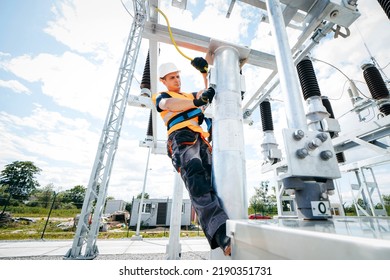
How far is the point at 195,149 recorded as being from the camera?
184cm

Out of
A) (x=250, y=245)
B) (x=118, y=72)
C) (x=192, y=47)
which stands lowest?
(x=250, y=245)

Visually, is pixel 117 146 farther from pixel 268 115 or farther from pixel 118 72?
pixel 268 115

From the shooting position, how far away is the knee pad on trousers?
57.9 inches

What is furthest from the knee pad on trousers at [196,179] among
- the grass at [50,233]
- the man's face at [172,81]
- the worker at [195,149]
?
the grass at [50,233]

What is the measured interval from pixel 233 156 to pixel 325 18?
169 centimetres

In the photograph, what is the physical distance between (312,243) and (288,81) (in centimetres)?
110

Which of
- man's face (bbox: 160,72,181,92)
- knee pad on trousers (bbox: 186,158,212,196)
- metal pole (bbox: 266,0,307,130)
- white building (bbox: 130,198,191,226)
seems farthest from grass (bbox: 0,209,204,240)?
metal pole (bbox: 266,0,307,130)

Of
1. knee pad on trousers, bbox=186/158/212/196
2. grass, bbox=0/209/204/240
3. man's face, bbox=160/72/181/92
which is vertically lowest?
grass, bbox=0/209/204/240

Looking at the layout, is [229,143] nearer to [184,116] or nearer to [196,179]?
[196,179]

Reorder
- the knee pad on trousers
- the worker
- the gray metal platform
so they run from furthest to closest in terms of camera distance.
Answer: the knee pad on trousers
the worker
the gray metal platform

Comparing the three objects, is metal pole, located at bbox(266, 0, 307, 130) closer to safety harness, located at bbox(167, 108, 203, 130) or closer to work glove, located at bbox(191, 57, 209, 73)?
work glove, located at bbox(191, 57, 209, 73)

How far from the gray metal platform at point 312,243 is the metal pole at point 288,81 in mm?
732
